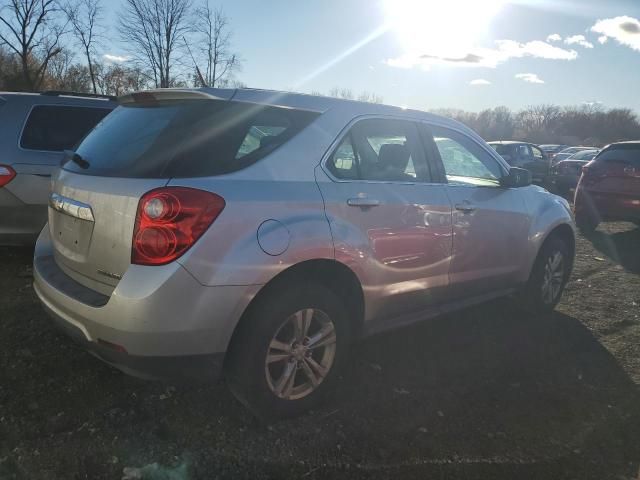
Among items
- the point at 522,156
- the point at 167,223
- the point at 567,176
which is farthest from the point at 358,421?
the point at 522,156

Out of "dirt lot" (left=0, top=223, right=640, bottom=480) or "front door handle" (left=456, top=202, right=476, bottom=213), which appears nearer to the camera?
"dirt lot" (left=0, top=223, right=640, bottom=480)

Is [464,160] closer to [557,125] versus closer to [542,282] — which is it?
[542,282]

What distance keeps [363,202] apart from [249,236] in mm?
817

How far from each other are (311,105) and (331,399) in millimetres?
1756

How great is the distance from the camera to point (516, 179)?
13.8 feet

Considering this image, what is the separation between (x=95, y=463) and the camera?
2.40 m

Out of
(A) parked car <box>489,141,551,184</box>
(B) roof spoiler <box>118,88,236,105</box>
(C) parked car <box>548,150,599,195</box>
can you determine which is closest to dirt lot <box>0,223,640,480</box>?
(B) roof spoiler <box>118,88,236,105</box>

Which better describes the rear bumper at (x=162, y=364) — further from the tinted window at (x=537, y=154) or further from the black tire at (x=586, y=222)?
the tinted window at (x=537, y=154)

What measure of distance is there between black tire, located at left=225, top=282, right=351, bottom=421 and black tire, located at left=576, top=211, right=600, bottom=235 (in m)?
7.95

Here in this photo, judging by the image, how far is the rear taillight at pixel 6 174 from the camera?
4.62 m

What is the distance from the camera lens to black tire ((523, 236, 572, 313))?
4656 mm

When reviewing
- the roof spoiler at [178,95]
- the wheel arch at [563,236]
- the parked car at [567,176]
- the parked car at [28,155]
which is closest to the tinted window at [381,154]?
the roof spoiler at [178,95]

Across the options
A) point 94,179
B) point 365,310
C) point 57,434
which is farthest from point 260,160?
point 57,434

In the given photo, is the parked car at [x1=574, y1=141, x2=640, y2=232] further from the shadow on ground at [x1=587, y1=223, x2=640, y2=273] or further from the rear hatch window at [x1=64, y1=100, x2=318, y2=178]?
the rear hatch window at [x1=64, y1=100, x2=318, y2=178]
